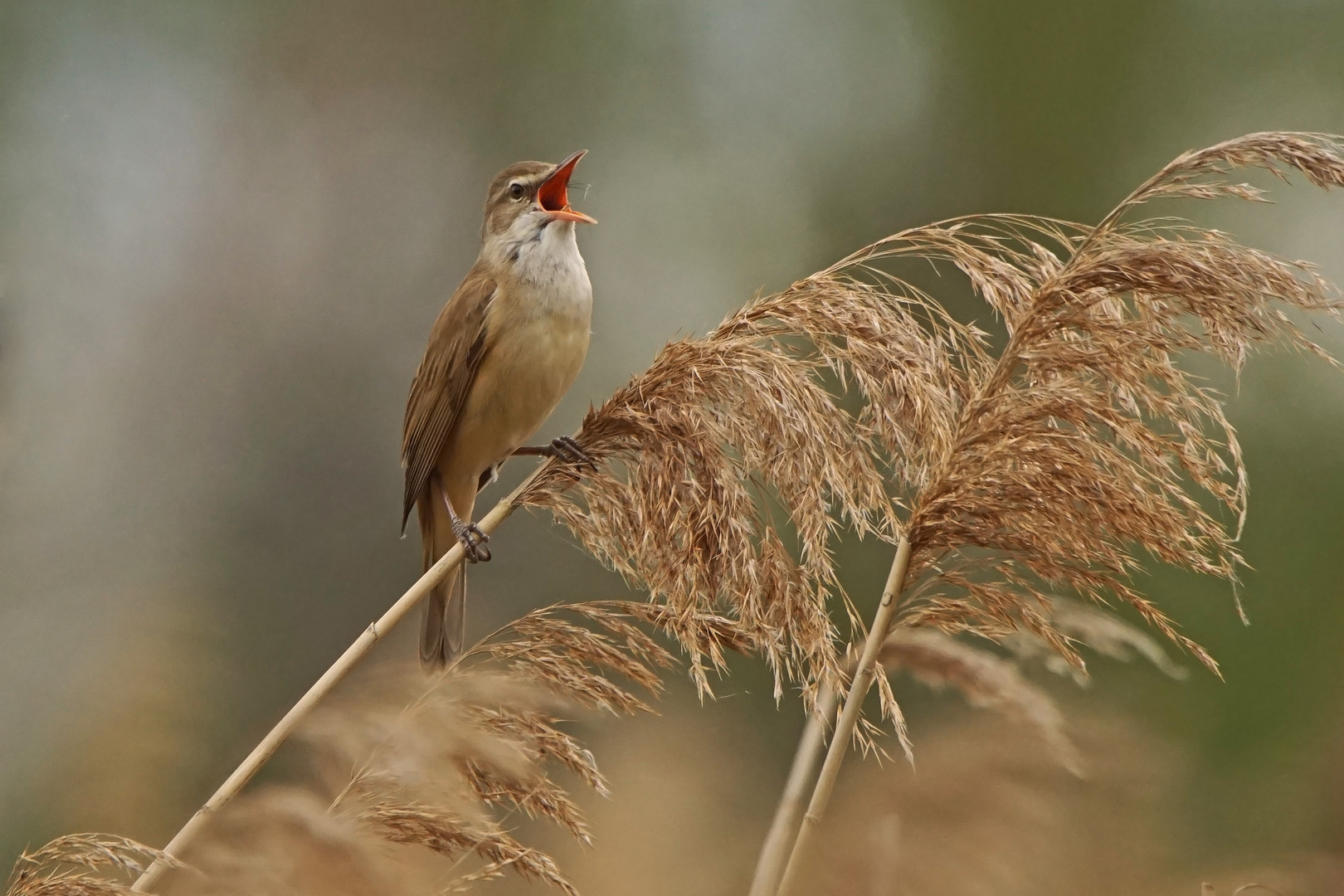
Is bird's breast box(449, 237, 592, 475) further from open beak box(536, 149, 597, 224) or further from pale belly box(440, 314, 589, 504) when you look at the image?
open beak box(536, 149, 597, 224)

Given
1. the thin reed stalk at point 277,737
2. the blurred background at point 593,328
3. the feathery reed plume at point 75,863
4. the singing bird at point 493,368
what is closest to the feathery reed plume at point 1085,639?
the blurred background at point 593,328

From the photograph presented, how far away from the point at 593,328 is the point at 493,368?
367cm

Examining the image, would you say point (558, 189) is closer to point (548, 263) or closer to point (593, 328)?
point (548, 263)

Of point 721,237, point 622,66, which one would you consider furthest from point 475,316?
point 622,66

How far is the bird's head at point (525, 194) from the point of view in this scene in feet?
12.3

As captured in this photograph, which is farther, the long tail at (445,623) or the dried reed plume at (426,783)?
the long tail at (445,623)

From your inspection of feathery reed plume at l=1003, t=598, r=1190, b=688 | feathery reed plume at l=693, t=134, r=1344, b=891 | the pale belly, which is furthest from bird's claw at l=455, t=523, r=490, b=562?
feathery reed plume at l=1003, t=598, r=1190, b=688

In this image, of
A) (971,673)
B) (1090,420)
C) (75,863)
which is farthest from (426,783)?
(1090,420)

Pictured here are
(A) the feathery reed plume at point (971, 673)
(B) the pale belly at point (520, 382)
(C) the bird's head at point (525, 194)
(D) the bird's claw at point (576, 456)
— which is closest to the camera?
(A) the feathery reed plume at point (971, 673)

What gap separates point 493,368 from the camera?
3393 mm

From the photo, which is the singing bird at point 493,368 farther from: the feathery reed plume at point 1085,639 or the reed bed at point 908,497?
the feathery reed plume at point 1085,639

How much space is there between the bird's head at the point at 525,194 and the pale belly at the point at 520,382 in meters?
0.46

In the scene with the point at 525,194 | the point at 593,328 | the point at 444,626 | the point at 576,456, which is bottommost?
the point at 593,328

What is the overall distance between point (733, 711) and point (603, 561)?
3.71 meters
